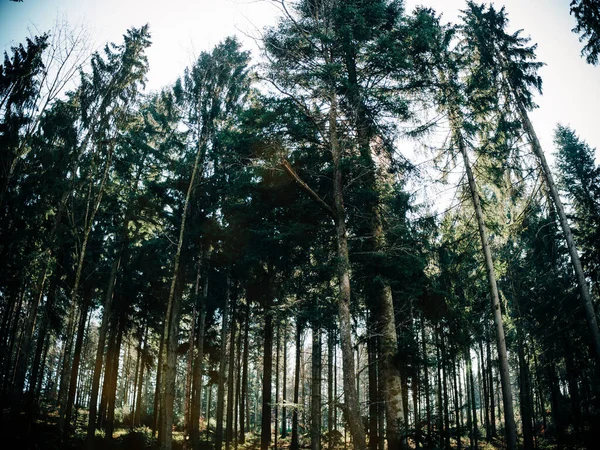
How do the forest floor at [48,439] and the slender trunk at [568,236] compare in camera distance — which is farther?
the forest floor at [48,439]

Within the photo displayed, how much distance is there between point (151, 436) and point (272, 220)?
17130 millimetres

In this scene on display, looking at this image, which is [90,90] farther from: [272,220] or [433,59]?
[433,59]

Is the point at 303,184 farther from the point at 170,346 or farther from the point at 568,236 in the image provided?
the point at 568,236

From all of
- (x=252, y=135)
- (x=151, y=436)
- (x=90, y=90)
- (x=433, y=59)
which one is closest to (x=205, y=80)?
(x=90, y=90)

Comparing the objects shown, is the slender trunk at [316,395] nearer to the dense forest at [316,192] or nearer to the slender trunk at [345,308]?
the dense forest at [316,192]

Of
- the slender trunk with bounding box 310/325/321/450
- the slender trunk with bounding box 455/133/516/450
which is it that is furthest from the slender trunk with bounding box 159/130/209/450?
the slender trunk with bounding box 455/133/516/450

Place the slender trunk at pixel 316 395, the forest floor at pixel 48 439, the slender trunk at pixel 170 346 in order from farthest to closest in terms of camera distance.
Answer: the forest floor at pixel 48 439, the slender trunk at pixel 316 395, the slender trunk at pixel 170 346

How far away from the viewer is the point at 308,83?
29.6ft

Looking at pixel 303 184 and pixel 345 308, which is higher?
pixel 303 184

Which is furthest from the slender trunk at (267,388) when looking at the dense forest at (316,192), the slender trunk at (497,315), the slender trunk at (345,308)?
the slender trunk at (497,315)

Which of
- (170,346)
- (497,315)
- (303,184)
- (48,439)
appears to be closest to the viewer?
(303,184)

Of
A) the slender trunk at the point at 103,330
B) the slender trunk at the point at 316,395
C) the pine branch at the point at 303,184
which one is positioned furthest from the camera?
the slender trunk at the point at 103,330

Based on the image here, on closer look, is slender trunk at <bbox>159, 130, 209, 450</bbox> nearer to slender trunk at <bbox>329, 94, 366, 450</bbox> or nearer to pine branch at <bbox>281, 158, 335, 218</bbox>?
pine branch at <bbox>281, 158, 335, 218</bbox>

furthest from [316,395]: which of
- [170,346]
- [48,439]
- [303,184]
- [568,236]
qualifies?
[48,439]
